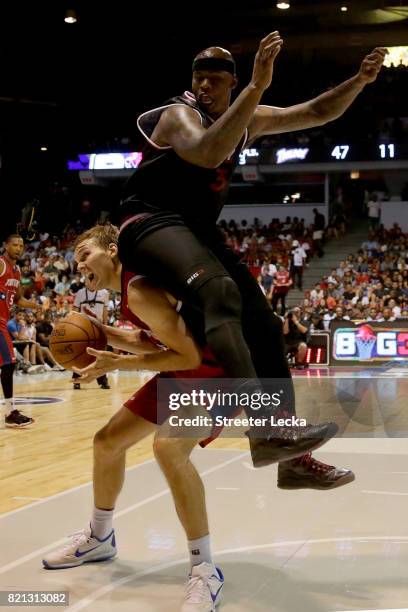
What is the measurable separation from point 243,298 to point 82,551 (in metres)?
1.50

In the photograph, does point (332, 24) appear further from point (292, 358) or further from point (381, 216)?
point (292, 358)

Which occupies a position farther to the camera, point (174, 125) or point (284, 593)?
point (284, 593)

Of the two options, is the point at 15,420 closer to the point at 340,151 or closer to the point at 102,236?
the point at 102,236

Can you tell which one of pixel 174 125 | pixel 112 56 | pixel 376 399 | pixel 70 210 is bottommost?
pixel 376 399

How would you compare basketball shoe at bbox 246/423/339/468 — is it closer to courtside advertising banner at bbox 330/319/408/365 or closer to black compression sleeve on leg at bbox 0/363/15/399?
black compression sleeve on leg at bbox 0/363/15/399

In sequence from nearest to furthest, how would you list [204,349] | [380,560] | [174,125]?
[174,125], [204,349], [380,560]

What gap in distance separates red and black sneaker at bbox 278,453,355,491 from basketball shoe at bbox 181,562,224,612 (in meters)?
0.51

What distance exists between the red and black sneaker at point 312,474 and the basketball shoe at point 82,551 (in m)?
1.04

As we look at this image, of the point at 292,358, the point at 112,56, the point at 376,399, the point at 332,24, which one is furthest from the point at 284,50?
the point at 376,399

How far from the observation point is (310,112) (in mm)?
3756

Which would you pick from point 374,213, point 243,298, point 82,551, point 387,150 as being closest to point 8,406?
point 82,551

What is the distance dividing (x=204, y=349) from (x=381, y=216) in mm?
23913

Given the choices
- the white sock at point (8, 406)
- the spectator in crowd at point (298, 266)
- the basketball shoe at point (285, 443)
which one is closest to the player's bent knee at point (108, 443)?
the basketball shoe at point (285, 443)

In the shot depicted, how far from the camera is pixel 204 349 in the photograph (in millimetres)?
3410
